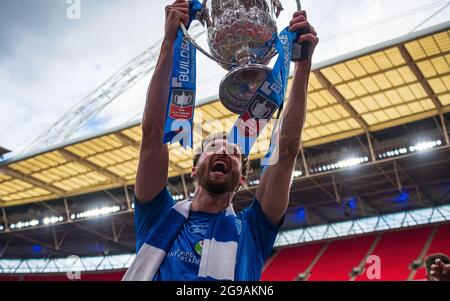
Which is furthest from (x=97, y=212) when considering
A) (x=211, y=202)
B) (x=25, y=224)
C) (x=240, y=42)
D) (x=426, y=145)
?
(x=211, y=202)

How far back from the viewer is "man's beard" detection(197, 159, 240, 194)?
7.66ft

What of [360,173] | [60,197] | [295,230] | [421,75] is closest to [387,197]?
[360,173]

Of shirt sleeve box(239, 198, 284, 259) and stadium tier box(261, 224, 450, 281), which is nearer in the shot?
shirt sleeve box(239, 198, 284, 259)

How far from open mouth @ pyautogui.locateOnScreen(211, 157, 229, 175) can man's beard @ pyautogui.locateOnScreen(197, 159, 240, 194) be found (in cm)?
3

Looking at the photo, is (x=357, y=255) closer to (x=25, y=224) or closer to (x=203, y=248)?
(x=25, y=224)

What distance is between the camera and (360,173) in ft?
67.7

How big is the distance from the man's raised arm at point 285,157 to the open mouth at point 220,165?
19cm

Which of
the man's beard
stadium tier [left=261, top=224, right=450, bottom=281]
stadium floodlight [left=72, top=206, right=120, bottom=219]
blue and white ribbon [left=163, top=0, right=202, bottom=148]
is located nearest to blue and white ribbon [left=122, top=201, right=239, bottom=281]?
A: the man's beard

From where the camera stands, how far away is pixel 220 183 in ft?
7.64

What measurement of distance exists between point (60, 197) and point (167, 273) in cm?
2502

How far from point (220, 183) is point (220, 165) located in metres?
0.10

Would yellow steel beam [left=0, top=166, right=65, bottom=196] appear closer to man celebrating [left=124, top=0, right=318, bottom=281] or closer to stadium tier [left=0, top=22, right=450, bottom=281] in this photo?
stadium tier [left=0, top=22, right=450, bottom=281]
